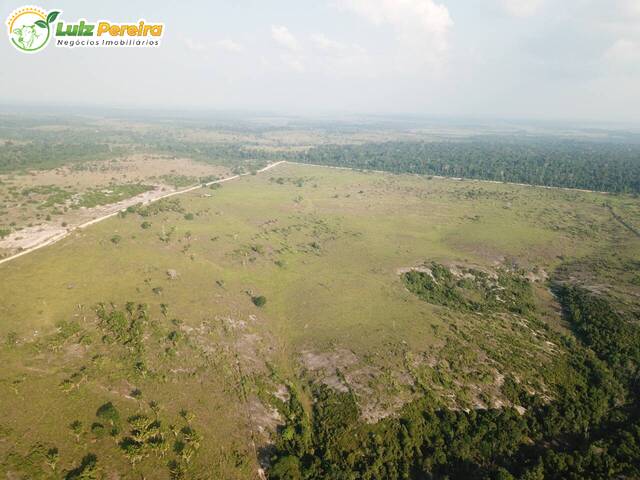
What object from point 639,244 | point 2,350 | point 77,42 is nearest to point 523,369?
point 2,350

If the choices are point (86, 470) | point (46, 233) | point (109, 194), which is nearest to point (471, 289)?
point (86, 470)

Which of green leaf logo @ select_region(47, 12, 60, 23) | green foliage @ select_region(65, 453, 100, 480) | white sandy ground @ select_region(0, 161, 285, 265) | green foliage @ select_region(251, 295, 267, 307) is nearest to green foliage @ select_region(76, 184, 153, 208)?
white sandy ground @ select_region(0, 161, 285, 265)

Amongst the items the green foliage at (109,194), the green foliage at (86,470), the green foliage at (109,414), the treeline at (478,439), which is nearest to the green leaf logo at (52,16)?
the green foliage at (109,194)

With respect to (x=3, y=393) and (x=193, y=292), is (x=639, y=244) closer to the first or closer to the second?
(x=193, y=292)

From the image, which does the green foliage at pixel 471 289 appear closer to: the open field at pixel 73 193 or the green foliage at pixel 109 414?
the green foliage at pixel 109 414

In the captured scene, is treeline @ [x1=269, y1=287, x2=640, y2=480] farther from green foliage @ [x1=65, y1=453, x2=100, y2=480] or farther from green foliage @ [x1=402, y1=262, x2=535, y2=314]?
green foliage @ [x1=402, y1=262, x2=535, y2=314]

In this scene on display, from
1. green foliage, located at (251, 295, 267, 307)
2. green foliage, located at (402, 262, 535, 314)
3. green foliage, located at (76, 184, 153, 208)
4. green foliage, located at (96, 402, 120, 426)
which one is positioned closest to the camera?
green foliage, located at (96, 402, 120, 426)
